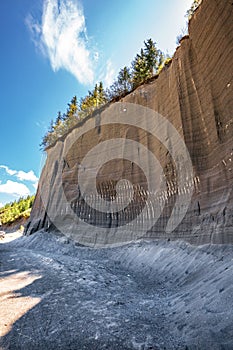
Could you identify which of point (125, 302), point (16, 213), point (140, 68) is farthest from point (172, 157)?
point (16, 213)

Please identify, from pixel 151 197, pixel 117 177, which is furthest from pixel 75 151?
pixel 151 197

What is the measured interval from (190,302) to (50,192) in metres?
12.6

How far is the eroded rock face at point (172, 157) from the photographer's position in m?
5.94

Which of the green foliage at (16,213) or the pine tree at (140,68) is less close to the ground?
the pine tree at (140,68)

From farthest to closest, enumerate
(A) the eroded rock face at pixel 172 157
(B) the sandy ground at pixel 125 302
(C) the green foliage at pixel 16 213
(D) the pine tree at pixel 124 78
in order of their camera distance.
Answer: (C) the green foliage at pixel 16 213 < (D) the pine tree at pixel 124 78 < (A) the eroded rock face at pixel 172 157 < (B) the sandy ground at pixel 125 302

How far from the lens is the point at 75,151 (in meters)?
13.8

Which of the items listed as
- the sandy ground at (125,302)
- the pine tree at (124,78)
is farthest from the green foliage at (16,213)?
the sandy ground at (125,302)

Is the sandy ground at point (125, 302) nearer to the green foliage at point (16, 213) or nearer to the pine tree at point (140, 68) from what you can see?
the pine tree at point (140, 68)

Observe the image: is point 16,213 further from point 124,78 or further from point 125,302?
point 125,302

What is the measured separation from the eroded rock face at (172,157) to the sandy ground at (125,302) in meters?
0.93

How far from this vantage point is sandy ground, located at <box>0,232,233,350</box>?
289 cm

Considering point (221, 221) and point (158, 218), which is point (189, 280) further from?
point (158, 218)

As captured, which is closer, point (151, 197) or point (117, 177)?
point (151, 197)

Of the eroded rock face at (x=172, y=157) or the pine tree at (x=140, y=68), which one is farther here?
the pine tree at (x=140, y=68)
